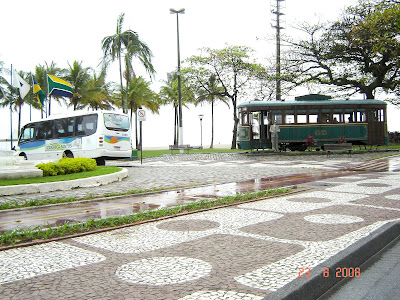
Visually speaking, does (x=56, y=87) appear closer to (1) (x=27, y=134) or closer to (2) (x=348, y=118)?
(1) (x=27, y=134)

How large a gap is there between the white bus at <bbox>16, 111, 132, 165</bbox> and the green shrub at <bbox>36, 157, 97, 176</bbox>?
614 centimetres

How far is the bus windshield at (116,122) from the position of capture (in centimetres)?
1988

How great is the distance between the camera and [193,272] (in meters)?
3.26

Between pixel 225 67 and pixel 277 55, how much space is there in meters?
6.74

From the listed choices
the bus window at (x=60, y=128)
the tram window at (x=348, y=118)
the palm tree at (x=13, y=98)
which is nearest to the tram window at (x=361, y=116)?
the tram window at (x=348, y=118)

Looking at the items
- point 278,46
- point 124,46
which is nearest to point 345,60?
point 278,46

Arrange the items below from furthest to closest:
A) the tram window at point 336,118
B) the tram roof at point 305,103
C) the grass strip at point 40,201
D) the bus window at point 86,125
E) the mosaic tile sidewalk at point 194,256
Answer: the tram window at point 336,118, the tram roof at point 305,103, the bus window at point 86,125, the grass strip at point 40,201, the mosaic tile sidewalk at point 194,256

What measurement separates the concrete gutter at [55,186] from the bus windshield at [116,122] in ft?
28.3

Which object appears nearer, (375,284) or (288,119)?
(375,284)

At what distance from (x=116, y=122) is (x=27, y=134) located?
22.0 feet

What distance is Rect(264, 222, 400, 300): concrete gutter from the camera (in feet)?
9.01

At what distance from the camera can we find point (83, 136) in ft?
65.9

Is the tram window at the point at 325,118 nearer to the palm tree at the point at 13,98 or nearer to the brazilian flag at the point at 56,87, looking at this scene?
the brazilian flag at the point at 56,87
